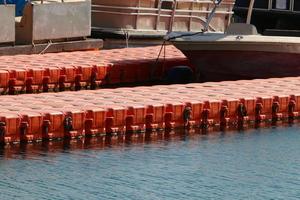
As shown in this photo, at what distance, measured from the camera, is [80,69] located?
35.8m

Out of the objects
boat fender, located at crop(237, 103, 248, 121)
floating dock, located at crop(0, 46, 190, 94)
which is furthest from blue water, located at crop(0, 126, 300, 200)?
floating dock, located at crop(0, 46, 190, 94)

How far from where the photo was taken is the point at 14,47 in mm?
37250

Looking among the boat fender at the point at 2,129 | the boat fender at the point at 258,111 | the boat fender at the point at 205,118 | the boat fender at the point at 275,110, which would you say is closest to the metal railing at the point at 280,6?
the boat fender at the point at 275,110

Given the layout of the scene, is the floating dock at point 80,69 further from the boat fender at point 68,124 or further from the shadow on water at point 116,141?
the boat fender at point 68,124

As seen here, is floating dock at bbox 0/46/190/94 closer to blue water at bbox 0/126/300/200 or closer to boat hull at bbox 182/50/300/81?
boat hull at bbox 182/50/300/81

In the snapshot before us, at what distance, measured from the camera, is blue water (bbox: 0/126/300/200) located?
24.0 m

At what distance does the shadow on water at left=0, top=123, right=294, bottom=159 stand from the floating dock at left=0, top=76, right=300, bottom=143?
168 millimetres

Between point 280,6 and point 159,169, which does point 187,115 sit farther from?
point 280,6

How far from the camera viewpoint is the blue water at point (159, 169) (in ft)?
78.8

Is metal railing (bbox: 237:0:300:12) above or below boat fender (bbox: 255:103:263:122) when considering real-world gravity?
above

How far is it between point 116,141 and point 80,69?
7919mm

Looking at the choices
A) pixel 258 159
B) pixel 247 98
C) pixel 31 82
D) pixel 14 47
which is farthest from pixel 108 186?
pixel 14 47

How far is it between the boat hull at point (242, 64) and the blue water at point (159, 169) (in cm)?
579

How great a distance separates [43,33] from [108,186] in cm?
1391
